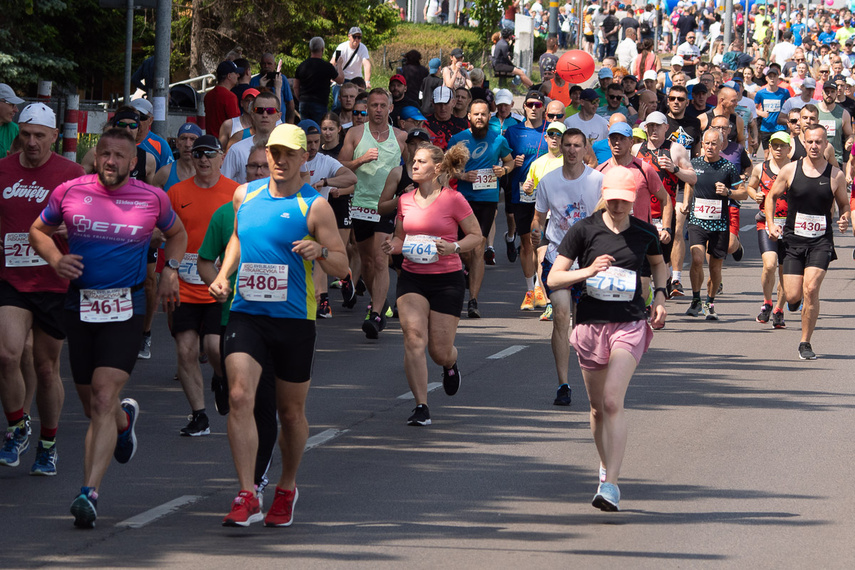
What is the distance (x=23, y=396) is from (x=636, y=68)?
2333 cm

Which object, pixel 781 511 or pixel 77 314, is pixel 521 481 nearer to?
pixel 781 511

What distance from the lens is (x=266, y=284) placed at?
713 centimetres

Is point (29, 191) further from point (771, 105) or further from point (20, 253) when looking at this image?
point (771, 105)

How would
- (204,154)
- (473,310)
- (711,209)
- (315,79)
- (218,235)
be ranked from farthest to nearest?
(315,79) < (711,209) < (473,310) < (204,154) < (218,235)

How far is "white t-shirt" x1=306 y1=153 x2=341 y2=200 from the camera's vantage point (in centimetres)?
1352

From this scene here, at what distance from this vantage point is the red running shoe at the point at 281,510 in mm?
7203

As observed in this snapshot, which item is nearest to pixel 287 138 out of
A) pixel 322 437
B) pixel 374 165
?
pixel 322 437

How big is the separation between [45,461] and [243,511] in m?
1.77

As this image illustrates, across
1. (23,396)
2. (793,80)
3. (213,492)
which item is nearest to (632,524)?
(213,492)

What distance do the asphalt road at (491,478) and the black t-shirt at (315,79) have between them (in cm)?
860

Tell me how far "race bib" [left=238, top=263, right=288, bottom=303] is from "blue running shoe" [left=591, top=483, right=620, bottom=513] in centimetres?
197

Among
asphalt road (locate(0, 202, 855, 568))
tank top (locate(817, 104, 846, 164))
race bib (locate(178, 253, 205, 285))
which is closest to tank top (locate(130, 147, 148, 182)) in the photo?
asphalt road (locate(0, 202, 855, 568))

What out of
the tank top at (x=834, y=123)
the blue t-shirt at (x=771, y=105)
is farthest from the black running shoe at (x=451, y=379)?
the blue t-shirt at (x=771, y=105)

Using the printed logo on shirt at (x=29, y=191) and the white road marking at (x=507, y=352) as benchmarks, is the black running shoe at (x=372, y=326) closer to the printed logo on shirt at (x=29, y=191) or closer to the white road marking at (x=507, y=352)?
the white road marking at (x=507, y=352)
